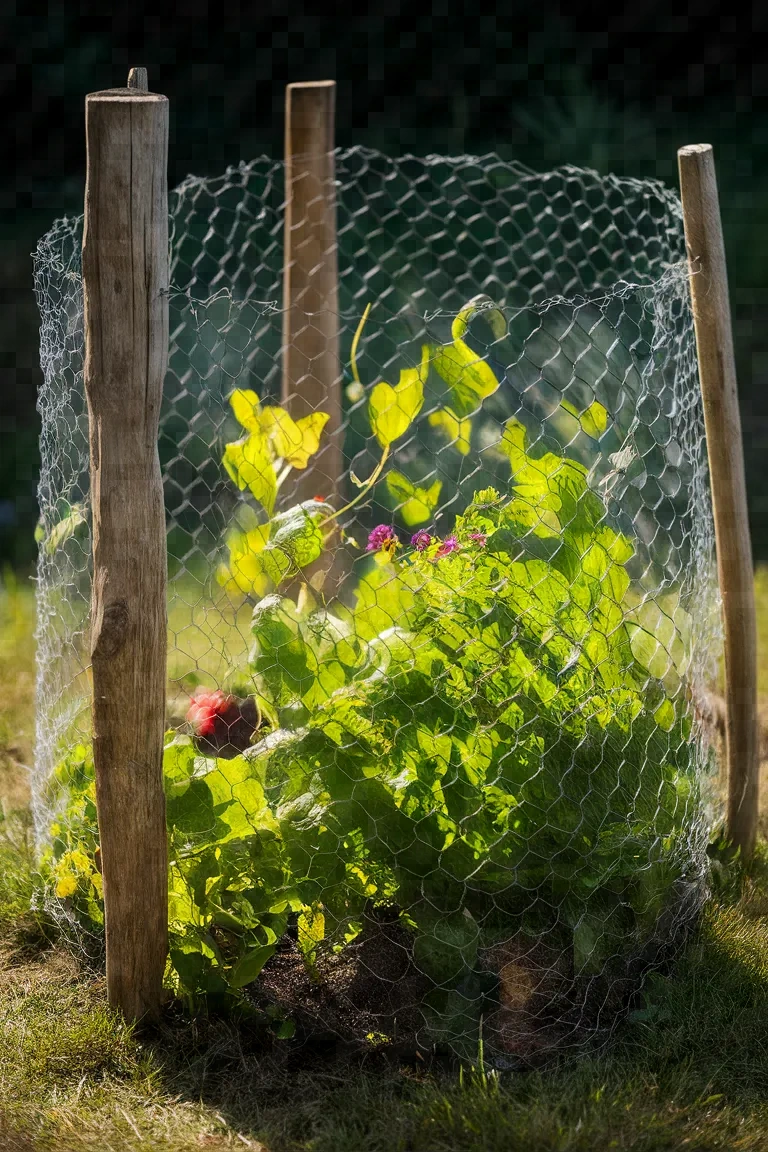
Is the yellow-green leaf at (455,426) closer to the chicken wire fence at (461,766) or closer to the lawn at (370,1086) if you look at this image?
the chicken wire fence at (461,766)

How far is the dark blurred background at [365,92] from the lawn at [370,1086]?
3.74 meters

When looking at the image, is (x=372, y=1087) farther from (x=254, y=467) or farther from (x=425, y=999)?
(x=254, y=467)

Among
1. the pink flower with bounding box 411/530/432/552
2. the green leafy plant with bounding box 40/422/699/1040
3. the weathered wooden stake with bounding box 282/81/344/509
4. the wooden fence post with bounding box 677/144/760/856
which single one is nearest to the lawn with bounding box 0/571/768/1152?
the green leafy plant with bounding box 40/422/699/1040

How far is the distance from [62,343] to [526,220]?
152 inches

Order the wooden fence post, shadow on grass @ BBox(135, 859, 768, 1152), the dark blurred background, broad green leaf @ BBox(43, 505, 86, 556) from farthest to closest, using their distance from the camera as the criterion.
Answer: the dark blurred background
the wooden fence post
broad green leaf @ BBox(43, 505, 86, 556)
shadow on grass @ BBox(135, 859, 768, 1152)

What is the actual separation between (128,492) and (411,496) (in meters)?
0.48

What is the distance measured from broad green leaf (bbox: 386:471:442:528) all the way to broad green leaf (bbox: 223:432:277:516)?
8.5 inches

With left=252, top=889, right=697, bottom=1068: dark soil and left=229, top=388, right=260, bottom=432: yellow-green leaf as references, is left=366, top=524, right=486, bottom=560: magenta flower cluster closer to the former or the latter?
left=229, top=388, right=260, bottom=432: yellow-green leaf

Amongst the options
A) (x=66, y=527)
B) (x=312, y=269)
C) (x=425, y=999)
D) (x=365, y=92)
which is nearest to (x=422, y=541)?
(x=66, y=527)

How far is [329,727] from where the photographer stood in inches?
71.3

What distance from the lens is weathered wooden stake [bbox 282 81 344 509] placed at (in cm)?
297

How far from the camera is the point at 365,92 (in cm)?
582

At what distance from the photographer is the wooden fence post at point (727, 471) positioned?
2.22 m

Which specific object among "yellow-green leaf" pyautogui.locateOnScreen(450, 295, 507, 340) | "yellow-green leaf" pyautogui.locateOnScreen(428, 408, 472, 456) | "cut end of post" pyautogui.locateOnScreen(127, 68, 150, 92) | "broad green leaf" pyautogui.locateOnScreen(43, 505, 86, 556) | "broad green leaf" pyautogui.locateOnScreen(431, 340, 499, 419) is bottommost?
"broad green leaf" pyautogui.locateOnScreen(43, 505, 86, 556)
